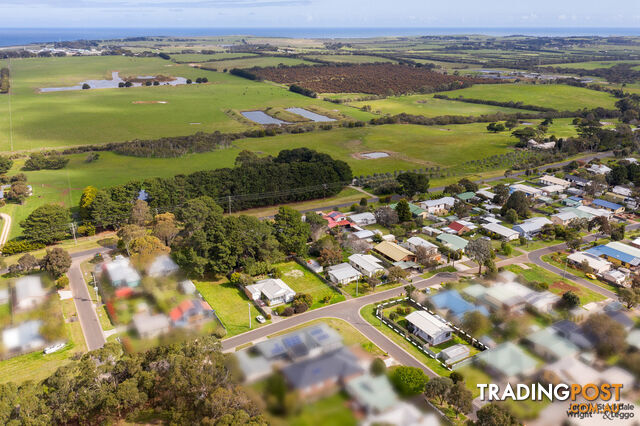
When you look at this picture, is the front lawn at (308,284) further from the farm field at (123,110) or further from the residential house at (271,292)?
the farm field at (123,110)

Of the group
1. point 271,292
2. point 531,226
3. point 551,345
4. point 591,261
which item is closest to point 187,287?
point 271,292

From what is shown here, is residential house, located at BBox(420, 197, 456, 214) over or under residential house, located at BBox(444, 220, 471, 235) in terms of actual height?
over

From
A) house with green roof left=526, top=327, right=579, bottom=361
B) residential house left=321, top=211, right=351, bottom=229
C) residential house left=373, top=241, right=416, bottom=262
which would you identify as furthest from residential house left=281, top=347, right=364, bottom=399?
residential house left=321, top=211, right=351, bottom=229

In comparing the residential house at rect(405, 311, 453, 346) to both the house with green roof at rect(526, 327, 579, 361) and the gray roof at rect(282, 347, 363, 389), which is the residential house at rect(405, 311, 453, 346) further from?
the gray roof at rect(282, 347, 363, 389)

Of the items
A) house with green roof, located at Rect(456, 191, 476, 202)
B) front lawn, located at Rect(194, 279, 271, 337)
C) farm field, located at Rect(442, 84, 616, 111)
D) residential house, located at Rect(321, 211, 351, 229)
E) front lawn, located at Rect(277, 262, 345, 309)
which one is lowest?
front lawn, located at Rect(194, 279, 271, 337)

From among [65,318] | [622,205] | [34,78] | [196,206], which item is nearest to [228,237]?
[196,206]

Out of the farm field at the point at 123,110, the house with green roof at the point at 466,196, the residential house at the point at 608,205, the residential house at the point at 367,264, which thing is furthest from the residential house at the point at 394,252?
the farm field at the point at 123,110

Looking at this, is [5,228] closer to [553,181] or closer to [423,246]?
[423,246]
